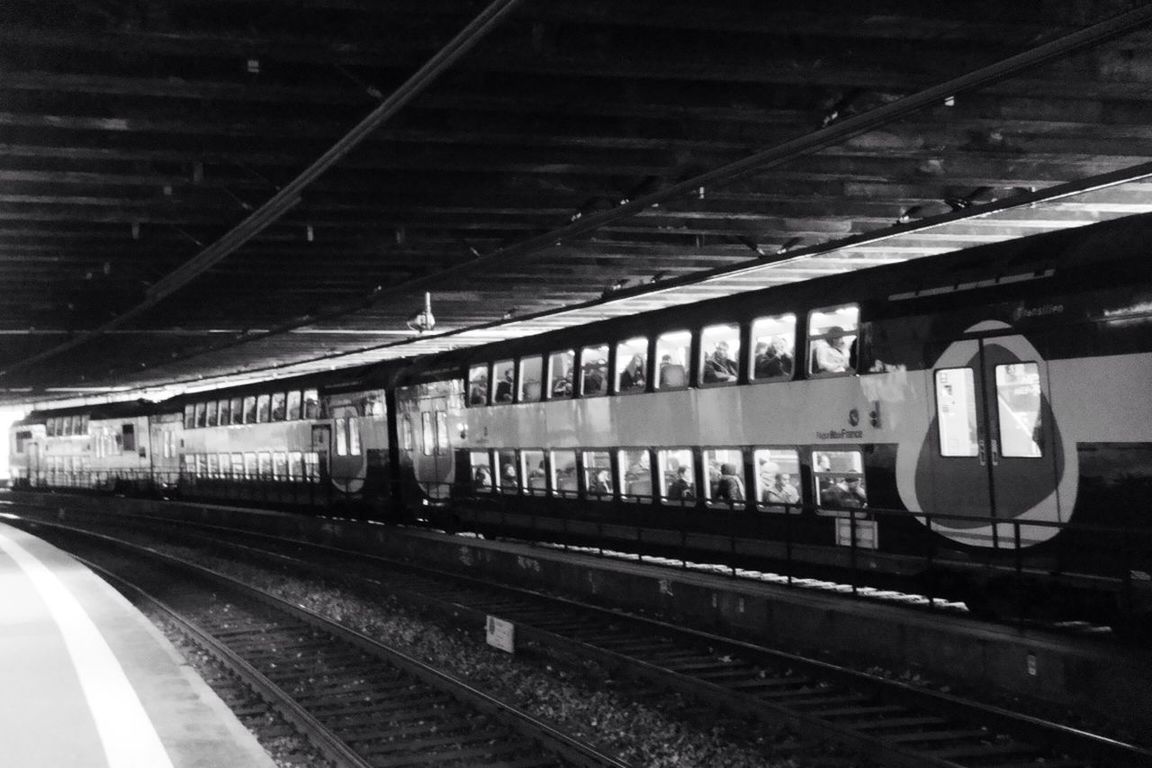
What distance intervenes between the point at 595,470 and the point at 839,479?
6.27 m

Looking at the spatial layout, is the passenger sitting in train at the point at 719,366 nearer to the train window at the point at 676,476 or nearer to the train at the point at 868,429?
the train at the point at 868,429

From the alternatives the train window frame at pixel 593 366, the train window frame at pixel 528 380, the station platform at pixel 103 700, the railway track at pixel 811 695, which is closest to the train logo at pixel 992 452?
the railway track at pixel 811 695

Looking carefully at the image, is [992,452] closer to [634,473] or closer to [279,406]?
[634,473]

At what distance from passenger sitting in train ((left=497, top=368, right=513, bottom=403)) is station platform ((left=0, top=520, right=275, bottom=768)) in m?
9.73

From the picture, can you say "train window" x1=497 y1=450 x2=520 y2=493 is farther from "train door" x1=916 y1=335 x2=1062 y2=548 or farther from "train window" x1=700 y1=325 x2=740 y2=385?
"train door" x1=916 y1=335 x2=1062 y2=548

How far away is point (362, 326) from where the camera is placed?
35312mm

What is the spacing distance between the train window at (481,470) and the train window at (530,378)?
7.45 ft

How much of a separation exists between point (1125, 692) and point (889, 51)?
6.15 meters

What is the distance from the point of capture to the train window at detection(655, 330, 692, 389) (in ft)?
55.5

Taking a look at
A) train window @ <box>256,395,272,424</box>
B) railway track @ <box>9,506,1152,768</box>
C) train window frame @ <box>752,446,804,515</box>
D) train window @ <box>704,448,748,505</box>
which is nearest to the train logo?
railway track @ <box>9,506,1152,768</box>

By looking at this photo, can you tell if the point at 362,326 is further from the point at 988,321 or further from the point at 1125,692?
the point at 1125,692

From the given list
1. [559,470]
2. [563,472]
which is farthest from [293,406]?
[563,472]

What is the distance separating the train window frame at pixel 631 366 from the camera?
17.9m

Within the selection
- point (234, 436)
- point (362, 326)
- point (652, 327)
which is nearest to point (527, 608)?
point (652, 327)
